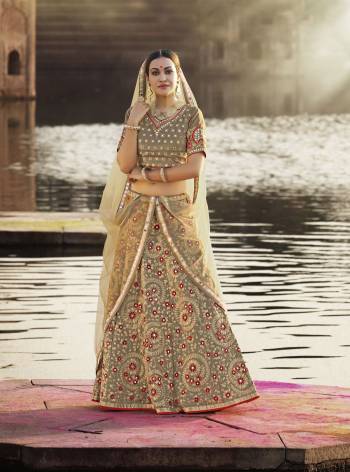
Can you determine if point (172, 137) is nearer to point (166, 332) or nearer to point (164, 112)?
point (164, 112)

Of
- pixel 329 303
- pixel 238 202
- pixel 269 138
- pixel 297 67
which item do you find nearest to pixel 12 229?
pixel 329 303

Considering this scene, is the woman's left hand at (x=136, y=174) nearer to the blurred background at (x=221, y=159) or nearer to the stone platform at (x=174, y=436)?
the stone platform at (x=174, y=436)

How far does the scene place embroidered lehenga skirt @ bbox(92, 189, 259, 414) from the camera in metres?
6.18

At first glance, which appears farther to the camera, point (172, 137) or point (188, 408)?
point (172, 137)

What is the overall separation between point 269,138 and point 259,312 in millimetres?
22116

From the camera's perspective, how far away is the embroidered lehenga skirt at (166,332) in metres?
6.18

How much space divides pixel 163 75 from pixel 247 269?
544 cm

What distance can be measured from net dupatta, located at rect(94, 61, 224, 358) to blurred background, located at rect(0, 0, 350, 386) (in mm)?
1475

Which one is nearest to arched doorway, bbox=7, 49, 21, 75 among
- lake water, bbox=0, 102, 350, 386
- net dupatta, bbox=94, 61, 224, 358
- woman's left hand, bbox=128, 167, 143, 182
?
lake water, bbox=0, 102, 350, 386

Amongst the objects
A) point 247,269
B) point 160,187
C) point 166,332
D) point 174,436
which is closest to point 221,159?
point 247,269

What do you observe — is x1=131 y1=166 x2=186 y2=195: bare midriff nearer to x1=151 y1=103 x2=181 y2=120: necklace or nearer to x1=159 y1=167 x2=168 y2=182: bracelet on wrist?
x1=159 y1=167 x2=168 y2=182: bracelet on wrist

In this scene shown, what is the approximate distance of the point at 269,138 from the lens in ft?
104

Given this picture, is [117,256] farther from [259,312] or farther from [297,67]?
[297,67]

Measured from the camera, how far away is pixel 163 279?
6289 millimetres
